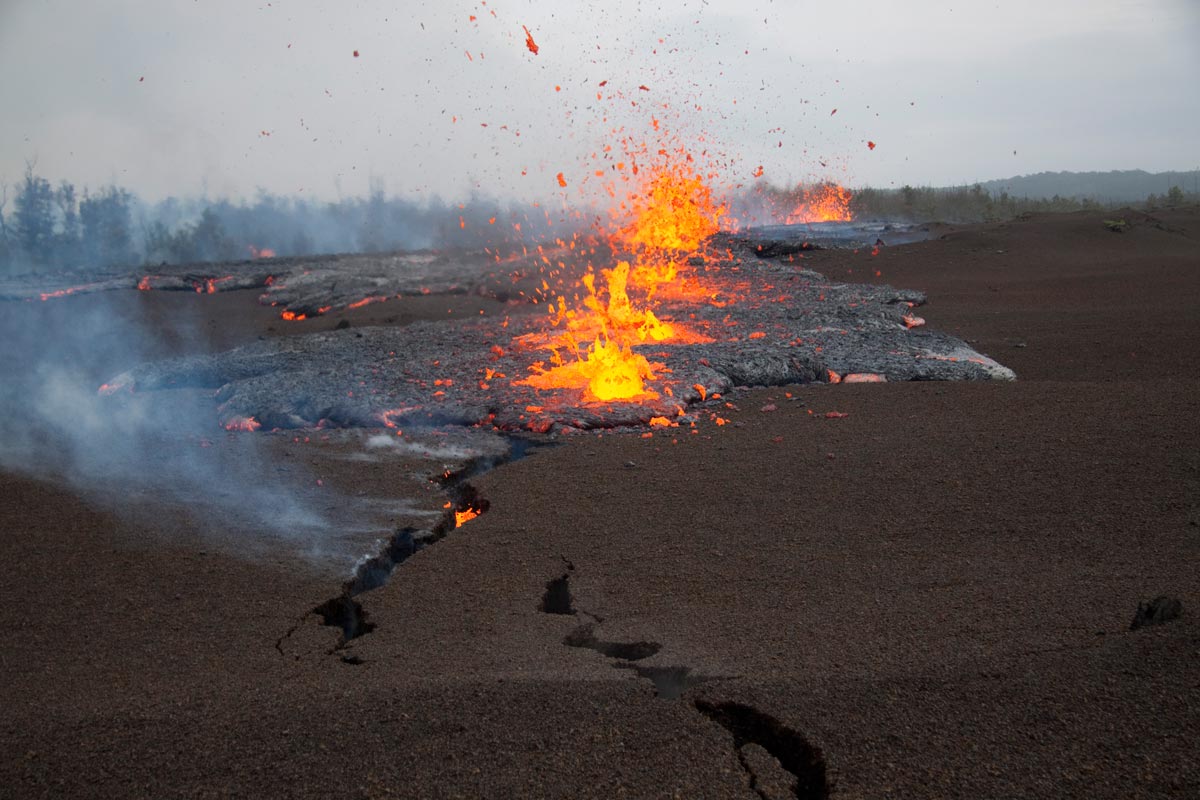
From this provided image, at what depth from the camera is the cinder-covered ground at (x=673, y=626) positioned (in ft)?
10.2

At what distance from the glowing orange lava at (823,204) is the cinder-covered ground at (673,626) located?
23106 mm

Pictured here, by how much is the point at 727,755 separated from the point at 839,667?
2.65 feet

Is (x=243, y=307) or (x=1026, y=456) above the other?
(x=243, y=307)

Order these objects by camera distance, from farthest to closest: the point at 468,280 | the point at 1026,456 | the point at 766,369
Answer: the point at 468,280 → the point at 766,369 → the point at 1026,456

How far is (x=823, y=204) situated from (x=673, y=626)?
29.7 meters

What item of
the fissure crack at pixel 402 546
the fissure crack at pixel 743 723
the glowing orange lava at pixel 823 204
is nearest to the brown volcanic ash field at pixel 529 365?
the fissure crack at pixel 402 546

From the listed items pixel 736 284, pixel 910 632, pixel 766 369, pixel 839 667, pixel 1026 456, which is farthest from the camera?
pixel 736 284

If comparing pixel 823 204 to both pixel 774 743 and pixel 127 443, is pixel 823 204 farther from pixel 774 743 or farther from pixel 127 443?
pixel 774 743

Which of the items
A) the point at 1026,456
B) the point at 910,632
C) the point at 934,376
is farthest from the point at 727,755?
the point at 934,376

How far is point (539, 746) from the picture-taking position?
3221mm

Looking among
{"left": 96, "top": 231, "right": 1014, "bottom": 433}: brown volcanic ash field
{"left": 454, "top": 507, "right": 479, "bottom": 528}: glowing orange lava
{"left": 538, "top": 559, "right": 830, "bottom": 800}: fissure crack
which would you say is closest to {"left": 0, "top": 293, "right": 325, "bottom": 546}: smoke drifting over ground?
{"left": 96, "top": 231, "right": 1014, "bottom": 433}: brown volcanic ash field

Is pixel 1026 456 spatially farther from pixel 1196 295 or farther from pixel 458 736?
pixel 1196 295

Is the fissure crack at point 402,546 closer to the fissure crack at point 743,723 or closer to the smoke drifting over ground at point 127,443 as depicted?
the smoke drifting over ground at point 127,443

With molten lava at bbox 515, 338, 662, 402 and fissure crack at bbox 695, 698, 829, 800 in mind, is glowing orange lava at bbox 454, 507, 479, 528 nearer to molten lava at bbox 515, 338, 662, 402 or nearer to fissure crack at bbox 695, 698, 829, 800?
molten lava at bbox 515, 338, 662, 402
